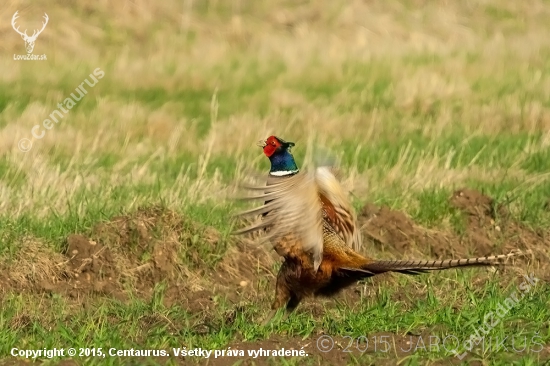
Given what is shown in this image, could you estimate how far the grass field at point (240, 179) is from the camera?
5832 mm

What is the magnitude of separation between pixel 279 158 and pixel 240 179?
2307 mm

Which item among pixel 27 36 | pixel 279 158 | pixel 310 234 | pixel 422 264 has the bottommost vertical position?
pixel 27 36

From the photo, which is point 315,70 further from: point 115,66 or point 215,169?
point 215,169

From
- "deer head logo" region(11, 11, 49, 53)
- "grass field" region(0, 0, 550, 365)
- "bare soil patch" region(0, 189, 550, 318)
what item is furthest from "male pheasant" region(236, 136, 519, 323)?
"deer head logo" region(11, 11, 49, 53)

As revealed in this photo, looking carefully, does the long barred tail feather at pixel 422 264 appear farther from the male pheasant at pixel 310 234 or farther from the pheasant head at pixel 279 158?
the pheasant head at pixel 279 158

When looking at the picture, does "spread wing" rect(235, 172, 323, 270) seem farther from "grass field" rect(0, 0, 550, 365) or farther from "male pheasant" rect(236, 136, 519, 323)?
"grass field" rect(0, 0, 550, 365)

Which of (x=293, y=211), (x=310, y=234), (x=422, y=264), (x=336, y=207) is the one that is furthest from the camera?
(x=336, y=207)

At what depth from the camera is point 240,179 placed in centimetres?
778

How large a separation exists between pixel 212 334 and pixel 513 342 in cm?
157

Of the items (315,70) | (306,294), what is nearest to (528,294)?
(306,294)

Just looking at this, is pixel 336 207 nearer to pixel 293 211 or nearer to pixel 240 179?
pixel 293 211

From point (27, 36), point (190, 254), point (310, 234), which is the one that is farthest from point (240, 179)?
point (27, 36)

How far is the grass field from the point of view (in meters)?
5.83

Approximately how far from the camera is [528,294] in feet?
21.6
